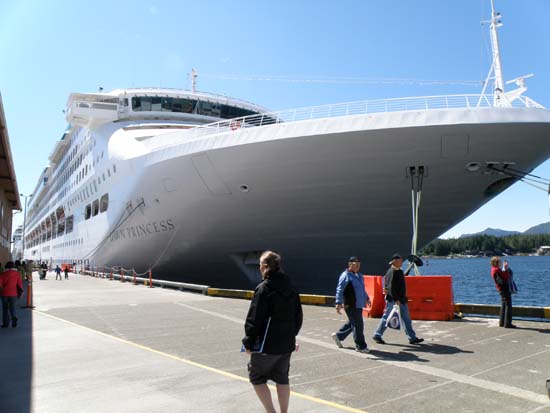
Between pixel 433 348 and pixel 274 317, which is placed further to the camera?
pixel 433 348

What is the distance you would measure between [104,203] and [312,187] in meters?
14.5

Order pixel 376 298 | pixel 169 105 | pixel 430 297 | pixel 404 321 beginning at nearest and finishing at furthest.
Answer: pixel 404 321
pixel 430 297
pixel 376 298
pixel 169 105

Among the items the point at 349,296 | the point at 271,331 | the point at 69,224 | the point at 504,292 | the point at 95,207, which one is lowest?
the point at 504,292

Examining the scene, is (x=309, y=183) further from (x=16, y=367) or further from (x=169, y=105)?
(x=169, y=105)

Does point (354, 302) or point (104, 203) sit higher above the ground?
point (104, 203)

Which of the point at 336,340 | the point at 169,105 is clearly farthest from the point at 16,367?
the point at 169,105

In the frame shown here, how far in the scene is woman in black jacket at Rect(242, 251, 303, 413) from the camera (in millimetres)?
3439

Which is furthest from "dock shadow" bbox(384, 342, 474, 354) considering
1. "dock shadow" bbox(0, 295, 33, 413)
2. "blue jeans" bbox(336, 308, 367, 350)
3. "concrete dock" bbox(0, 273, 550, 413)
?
"dock shadow" bbox(0, 295, 33, 413)

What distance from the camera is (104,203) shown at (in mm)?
24469

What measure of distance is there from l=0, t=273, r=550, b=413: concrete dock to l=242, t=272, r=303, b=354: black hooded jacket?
939 millimetres

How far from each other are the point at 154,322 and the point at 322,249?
8.36 meters

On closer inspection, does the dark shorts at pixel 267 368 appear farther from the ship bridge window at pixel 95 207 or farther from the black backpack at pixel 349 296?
the ship bridge window at pixel 95 207

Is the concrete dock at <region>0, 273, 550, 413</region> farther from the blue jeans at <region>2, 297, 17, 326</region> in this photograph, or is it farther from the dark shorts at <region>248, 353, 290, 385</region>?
the dark shorts at <region>248, 353, 290, 385</region>

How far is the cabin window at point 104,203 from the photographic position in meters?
23.8
